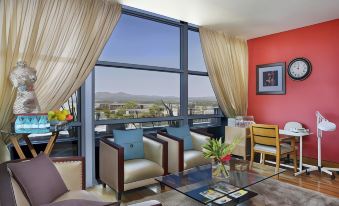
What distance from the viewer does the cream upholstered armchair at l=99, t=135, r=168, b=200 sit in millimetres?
2840

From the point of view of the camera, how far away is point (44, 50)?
2916 millimetres

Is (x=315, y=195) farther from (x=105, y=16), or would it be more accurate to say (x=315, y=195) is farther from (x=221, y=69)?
(x=105, y=16)

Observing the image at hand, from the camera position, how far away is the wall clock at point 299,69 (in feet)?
14.7

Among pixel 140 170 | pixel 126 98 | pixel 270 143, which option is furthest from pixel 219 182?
pixel 126 98

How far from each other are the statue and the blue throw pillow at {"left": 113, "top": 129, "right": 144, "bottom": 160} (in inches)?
43.2

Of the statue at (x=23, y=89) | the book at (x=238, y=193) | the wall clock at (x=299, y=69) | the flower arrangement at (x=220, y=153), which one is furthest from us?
the wall clock at (x=299, y=69)

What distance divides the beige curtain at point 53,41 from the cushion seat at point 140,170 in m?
1.22

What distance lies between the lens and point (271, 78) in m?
5.04

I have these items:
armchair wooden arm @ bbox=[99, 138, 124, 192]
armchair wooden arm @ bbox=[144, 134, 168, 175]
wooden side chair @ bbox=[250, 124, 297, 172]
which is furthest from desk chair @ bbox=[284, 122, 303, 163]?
armchair wooden arm @ bbox=[99, 138, 124, 192]

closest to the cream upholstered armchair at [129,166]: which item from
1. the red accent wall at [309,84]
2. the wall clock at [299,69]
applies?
the red accent wall at [309,84]

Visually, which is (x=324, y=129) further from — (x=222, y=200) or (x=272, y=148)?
(x=222, y=200)

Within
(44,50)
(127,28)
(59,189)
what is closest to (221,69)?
(127,28)

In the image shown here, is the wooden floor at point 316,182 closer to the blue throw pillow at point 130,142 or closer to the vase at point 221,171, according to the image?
the vase at point 221,171

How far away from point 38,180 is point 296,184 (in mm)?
3362
